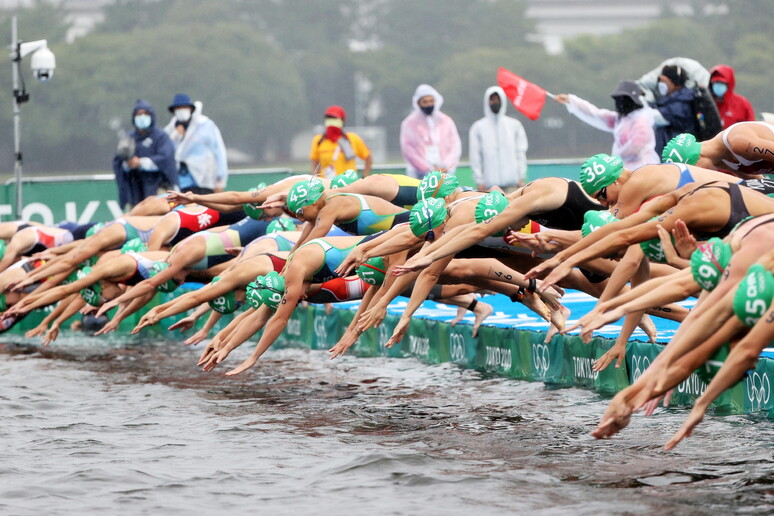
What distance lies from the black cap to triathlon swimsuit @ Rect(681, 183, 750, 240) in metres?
5.91

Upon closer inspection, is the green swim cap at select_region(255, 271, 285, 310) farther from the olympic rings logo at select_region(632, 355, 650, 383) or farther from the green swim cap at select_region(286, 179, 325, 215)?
the olympic rings logo at select_region(632, 355, 650, 383)

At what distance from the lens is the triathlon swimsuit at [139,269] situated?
12914 millimetres

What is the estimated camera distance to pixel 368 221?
1120 cm

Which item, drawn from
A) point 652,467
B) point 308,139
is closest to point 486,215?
point 652,467

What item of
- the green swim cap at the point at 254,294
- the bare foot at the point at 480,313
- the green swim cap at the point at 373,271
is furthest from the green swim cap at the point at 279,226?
the green swim cap at the point at 373,271

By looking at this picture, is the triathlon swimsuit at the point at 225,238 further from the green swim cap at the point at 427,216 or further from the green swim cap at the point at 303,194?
the green swim cap at the point at 427,216

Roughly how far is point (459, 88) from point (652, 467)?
45738 millimetres

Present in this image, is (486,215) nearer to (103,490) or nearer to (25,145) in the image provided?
(103,490)

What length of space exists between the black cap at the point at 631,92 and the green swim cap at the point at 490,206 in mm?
4641

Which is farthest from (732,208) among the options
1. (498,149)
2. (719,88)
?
(498,149)

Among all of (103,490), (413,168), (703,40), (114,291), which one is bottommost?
(103,490)

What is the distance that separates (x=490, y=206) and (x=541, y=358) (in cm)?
197

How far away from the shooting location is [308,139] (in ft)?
189

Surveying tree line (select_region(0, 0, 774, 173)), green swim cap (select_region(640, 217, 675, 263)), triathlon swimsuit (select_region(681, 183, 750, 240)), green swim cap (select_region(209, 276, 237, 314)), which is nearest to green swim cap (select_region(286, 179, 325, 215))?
green swim cap (select_region(209, 276, 237, 314))
